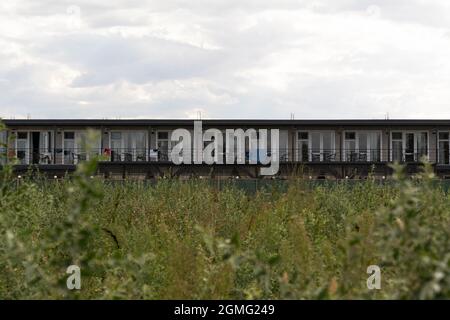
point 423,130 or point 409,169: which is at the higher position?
point 423,130

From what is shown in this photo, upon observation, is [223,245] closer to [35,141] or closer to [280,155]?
[280,155]

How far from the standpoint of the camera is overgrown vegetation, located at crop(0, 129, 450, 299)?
302 centimetres

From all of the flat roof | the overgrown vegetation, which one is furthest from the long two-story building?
the overgrown vegetation

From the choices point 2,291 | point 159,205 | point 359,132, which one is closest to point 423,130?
point 359,132

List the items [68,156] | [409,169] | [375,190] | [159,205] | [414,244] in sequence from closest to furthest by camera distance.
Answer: [414,244]
[159,205]
[375,190]
[409,169]
[68,156]

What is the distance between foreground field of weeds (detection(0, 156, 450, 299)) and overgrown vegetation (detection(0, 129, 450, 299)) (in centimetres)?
1

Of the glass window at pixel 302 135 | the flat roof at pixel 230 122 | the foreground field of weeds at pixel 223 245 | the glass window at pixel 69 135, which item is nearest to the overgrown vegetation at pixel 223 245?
the foreground field of weeds at pixel 223 245

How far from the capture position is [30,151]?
41.1 m

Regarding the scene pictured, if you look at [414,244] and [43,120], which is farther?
[43,120]

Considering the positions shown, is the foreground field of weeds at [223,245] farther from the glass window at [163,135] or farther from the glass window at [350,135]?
the glass window at [350,135]

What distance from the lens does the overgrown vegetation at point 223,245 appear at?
3.02 meters

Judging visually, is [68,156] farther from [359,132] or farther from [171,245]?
[171,245]

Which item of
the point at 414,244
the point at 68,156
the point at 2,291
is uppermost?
the point at 68,156

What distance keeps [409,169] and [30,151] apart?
2281 centimetres
